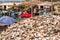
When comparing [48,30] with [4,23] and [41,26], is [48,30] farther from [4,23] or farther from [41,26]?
[4,23]

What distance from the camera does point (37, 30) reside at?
16.9ft

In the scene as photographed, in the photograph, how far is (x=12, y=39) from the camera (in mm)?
5109

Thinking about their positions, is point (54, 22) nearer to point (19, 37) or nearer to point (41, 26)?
point (41, 26)

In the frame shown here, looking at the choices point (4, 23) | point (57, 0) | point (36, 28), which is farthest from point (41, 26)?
point (57, 0)

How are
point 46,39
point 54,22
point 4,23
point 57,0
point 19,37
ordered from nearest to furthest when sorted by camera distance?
point 46,39 → point 19,37 → point 54,22 → point 4,23 → point 57,0

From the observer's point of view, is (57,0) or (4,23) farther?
(57,0)

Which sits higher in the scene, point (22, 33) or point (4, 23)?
point (22, 33)

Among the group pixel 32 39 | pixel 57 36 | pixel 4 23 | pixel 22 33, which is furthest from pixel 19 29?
pixel 4 23

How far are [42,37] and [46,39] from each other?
110 millimetres

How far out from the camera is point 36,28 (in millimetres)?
5277

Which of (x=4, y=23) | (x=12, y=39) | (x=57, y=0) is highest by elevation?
(x=12, y=39)

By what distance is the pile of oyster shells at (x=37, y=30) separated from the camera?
4891 millimetres

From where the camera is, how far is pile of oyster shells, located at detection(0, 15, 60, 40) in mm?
4891

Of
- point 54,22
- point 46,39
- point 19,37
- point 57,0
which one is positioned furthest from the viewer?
point 57,0
